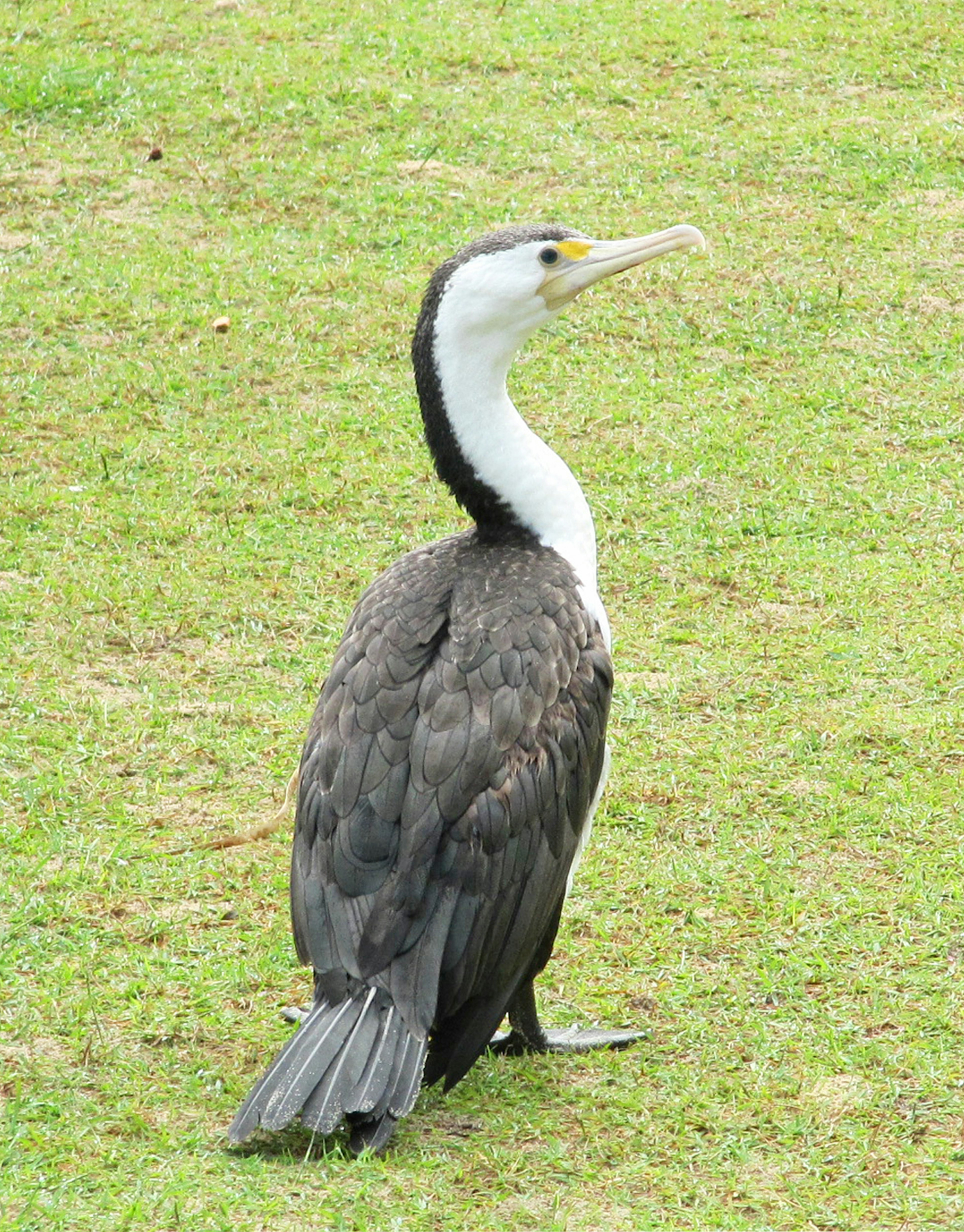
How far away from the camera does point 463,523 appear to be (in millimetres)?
6500

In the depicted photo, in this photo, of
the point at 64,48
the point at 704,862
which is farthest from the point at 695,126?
the point at 704,862

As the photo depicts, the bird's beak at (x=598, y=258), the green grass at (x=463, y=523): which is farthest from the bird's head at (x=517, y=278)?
the green grass at (x=463, y=523)

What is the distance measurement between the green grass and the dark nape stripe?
3.54ft

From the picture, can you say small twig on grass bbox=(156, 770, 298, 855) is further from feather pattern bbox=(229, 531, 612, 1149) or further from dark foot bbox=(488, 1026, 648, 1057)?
dark foot bbox=(488, 1026, 648, 1057)

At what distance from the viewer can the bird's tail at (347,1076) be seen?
11.3 feet

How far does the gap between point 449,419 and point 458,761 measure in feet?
3.22

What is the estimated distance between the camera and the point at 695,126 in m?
9.48

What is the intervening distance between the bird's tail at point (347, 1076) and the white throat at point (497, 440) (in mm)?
1191

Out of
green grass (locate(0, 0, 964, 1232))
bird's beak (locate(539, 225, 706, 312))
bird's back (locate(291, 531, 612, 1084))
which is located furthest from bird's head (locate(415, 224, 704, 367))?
green grass (locate(0, 0, 964, 1232))

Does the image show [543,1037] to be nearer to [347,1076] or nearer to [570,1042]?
[570,1042]

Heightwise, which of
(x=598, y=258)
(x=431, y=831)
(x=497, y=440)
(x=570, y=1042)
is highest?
(x=598, y=258)

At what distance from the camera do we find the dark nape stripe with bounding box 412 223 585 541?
432 cm

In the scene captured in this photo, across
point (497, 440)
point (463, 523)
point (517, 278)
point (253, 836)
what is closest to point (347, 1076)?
point (253, 836)

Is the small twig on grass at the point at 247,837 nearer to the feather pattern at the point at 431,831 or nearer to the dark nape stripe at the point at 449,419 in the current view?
the feather pattern at the point at 431,831
